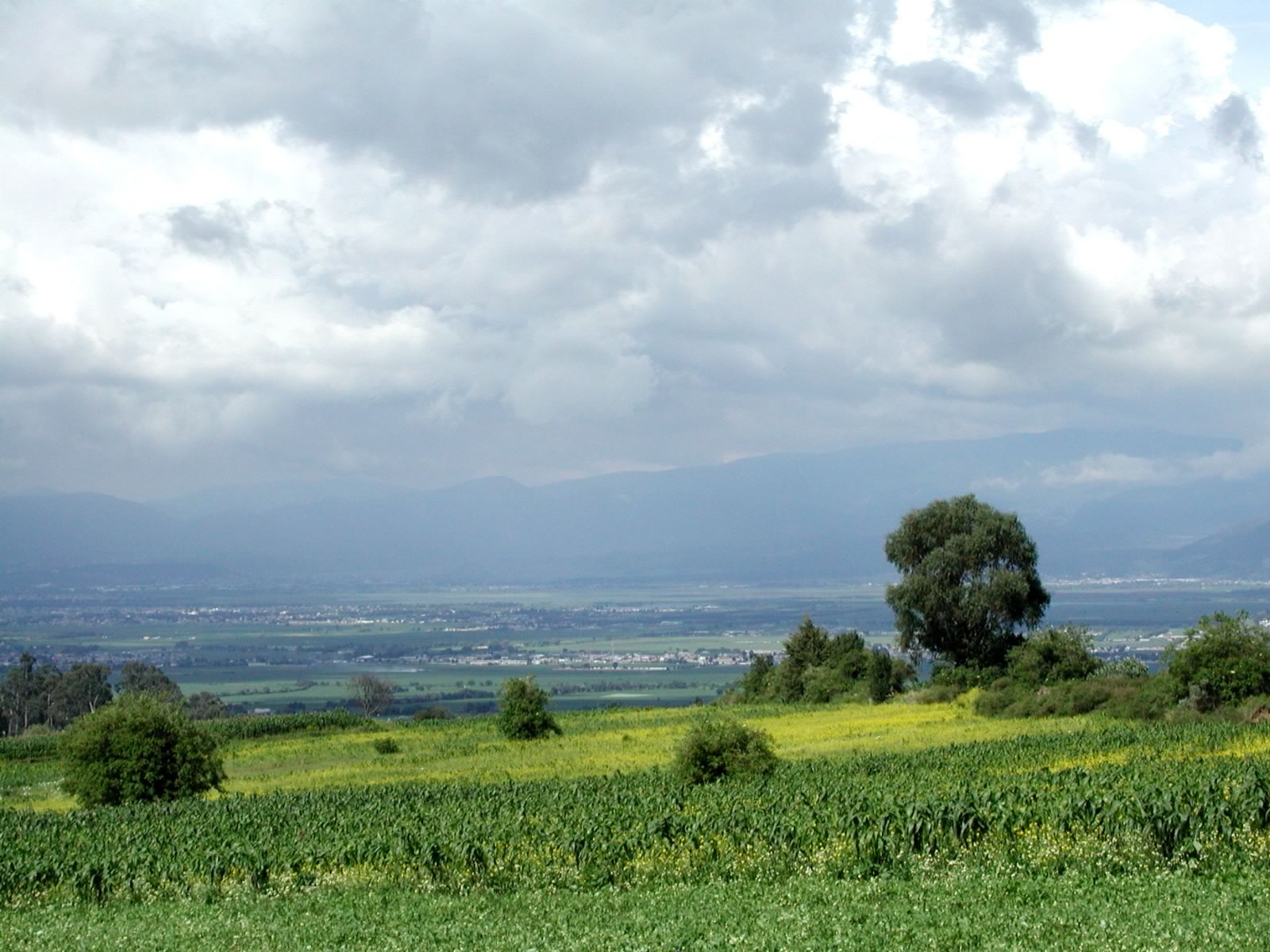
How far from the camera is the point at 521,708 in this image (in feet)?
180

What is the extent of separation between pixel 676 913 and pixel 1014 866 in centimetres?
529

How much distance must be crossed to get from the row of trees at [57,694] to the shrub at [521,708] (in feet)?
208

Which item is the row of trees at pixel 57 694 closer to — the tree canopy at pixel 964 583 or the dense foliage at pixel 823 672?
the dense foliage at pixel 823 672

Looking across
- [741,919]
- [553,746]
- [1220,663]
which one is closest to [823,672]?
[553,746]

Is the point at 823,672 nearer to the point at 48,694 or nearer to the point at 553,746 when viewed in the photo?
the point at 553,746

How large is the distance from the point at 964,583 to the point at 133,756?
4940cm

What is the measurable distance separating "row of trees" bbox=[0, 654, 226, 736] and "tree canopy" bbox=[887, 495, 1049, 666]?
65.8 meters

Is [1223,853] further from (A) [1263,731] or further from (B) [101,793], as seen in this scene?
(B) [101,793]

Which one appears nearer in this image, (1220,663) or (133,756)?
(133,756)

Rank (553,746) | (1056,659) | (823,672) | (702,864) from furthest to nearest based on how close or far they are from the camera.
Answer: (823,672)
(1056,659)
(553,746)
(702,864)

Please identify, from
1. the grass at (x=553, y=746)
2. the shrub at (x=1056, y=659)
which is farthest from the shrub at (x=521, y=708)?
the shrub at (x=1056, y=659)

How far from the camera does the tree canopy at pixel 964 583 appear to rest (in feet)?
236

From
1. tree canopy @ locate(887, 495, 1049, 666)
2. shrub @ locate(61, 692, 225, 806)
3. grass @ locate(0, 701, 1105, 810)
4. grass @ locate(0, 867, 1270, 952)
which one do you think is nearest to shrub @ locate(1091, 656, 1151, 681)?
grass @ locate(0, 701, 1105, 810)

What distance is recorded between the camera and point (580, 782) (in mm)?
34594
